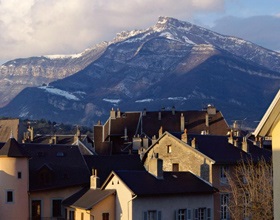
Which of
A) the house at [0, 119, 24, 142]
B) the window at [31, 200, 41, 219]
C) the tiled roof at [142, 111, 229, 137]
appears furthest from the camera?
the house at [0, 119, 24, 142]

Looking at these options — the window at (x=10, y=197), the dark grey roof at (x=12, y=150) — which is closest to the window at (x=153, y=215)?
the dark grey roof at (x=12, y=150)


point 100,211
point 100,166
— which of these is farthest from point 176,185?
point 100,166

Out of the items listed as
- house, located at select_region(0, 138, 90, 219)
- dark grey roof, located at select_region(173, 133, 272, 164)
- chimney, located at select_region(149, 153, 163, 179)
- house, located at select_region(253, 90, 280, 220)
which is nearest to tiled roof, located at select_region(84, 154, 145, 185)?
house, located at select_region(0, 138, 90, 219)

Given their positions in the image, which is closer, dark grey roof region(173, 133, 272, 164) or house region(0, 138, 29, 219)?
house region(0, 138, 29, 219)

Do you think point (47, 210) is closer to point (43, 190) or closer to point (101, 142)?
point (43, 190)

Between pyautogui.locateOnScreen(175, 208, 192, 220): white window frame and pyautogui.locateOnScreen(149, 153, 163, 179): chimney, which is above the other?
pyautogui.locateOnScreen(149, 153, 163, 179): chimney

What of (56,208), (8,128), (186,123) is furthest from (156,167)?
(8,128)

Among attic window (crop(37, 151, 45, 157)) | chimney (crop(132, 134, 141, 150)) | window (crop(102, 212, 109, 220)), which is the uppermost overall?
chimney (crop(132, 134, 141, 150))

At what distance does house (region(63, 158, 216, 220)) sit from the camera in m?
52.5

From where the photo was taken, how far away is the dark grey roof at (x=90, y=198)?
176 ft

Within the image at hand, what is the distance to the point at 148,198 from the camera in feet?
173

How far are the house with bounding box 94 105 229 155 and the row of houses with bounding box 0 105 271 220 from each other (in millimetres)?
30543

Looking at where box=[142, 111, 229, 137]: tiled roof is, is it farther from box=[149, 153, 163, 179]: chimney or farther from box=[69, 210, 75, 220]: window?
box=[149, 153, 163, 179]: chimney

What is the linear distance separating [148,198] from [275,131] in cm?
3899
